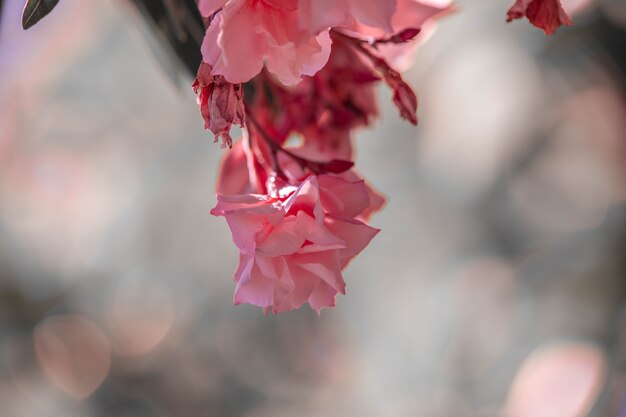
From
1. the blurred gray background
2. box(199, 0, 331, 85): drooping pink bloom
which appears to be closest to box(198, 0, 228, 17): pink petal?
box(199, 0, 331, 85): drooping pink bloom

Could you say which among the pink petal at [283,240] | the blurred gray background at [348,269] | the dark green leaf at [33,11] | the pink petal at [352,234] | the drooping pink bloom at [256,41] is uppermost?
the dark green leaf at [33,11]

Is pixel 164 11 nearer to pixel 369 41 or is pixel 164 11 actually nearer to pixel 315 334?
pixel 369 41

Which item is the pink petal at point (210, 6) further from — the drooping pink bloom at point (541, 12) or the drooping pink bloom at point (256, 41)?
the drooping pink bloom at point (541, 12)

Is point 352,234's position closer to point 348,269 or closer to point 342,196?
point 342,196

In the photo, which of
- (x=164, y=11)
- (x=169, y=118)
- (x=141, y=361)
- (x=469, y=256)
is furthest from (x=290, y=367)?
(x=164, y=11)

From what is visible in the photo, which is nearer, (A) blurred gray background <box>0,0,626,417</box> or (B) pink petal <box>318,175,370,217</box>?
(B) pink petal <box>318,175,370,217</box>

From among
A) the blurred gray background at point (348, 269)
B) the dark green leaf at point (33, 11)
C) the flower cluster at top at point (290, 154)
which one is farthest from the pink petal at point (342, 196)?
the blurred gray background at point (348, 269)

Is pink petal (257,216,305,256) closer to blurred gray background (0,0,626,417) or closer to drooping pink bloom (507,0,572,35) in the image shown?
drooping pink bloom (507,0,572,35)
